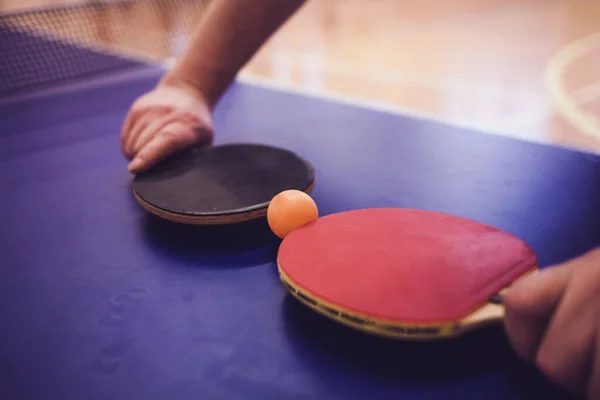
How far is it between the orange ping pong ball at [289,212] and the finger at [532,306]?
0.32 meters

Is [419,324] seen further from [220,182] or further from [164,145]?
[164,145]

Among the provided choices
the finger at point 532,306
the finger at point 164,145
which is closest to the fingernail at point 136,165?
the finger at point 164,145

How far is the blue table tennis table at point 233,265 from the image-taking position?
21.0 inches

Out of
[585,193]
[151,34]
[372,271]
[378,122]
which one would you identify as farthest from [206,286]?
[151,34]

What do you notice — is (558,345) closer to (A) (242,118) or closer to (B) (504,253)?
(B) (504,253)

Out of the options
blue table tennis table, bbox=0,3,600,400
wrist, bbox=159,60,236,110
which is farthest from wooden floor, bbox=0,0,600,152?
wrist, bbox=159,60,236,110

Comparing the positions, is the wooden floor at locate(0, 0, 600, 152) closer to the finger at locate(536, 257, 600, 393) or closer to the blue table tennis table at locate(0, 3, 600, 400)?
the blue table tennis table at locate(0, 3, 600, 400)

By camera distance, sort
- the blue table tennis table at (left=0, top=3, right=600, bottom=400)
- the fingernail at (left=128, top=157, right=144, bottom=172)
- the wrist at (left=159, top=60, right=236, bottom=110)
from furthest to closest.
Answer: the wrist at (left=159, top=60, right=236, bottom=110)
the fingernail at (left=128, top=157, right=144, bottom=172)
the blue table tennis table at (left=0, top=3, right=600, bottom=400)

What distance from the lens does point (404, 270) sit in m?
0.61

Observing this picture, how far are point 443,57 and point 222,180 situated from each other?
114 inches

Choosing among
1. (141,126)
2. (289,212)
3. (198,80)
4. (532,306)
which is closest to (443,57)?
(198,80)

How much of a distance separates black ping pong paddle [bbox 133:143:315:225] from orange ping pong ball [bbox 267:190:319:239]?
0.03m

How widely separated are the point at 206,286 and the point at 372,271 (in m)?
0.21

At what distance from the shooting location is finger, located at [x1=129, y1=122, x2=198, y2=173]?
3.03ft
